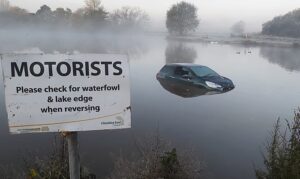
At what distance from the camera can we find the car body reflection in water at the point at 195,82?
14.8m

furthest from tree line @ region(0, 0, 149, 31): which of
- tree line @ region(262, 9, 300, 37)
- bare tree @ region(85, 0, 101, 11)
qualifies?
tree line @ region(262, 9, 300, 37)

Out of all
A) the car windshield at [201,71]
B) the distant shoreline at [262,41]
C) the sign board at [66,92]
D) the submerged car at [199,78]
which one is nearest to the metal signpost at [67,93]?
the sign board at [66,92]

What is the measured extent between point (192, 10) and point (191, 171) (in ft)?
310

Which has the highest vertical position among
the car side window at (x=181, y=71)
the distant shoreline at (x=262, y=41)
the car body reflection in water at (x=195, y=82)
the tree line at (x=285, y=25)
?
the tree line at (x=285, y=25)

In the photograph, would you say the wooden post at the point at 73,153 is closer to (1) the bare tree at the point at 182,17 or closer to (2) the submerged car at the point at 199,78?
(2) the submerged car at the point at 199,78

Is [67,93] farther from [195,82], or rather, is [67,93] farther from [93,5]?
[93,5]

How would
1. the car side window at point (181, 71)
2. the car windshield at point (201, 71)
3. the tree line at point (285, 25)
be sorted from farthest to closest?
the tree line at point (285, 25)
the car side window at point (181, 71)
the car windshield at point (201, 71)

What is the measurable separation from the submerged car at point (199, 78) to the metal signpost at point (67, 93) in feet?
42.7

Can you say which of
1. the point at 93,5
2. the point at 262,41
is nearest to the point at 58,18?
the point at 93,5

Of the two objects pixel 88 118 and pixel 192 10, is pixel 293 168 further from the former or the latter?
pixel 192 10

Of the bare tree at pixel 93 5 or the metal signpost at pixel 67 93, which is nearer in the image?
the metal signpost at pixel 67 93

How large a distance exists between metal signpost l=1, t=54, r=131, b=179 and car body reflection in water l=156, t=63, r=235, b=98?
12.1 m

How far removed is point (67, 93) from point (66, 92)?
0.04ft

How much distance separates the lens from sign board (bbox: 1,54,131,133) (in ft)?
6.67
